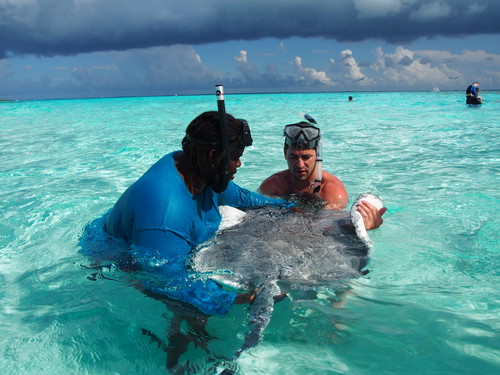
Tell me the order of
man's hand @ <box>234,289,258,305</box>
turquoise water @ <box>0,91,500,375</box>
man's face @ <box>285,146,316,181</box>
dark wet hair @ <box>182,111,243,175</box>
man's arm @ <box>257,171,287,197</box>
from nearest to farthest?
turquoise water @ <box>0,91,500,375</box>, dark wet hair @ <box>182,111,243,175</box>, man's hand @ <box>234,289,258,305</box>, man's face @ <box>285,146,316,181</box>, man's arm @ <box>257,171,287,197</box>

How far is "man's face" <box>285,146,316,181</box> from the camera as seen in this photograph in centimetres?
480

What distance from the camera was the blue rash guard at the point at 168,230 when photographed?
8.30 feet

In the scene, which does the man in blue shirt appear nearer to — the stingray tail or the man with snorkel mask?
the stingray tail

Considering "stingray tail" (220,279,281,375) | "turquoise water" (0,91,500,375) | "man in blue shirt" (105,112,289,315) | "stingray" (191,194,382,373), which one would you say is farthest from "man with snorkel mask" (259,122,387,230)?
"stingray tail" (220,279,281,375)

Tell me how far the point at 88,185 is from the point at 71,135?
9.98 metres

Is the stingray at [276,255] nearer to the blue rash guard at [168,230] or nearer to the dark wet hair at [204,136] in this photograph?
the blue rash guard at [168,230]

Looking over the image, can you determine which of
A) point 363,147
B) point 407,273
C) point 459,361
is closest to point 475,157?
point 363,147

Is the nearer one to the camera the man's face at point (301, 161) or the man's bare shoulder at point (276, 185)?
the man's face at point (301, 161)

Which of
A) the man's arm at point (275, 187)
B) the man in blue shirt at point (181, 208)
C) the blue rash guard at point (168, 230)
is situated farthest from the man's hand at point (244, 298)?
the man's arm at point (275, 187)

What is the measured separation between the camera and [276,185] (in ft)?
17.6

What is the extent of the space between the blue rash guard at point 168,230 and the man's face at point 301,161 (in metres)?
2.18

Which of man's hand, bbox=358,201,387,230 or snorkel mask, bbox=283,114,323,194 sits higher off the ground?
snorkel mask, bbox=283,114,323,194

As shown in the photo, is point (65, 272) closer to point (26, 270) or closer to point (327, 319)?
point (26, 270)

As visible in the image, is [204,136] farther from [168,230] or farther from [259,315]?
[259,315]
